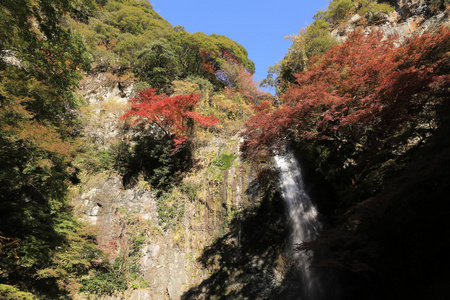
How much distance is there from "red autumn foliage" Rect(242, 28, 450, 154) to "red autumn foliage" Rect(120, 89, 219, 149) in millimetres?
4079

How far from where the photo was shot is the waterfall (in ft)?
20.9

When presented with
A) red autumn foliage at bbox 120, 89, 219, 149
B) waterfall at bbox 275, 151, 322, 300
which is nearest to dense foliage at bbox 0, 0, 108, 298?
red autumn foliage at bbox 120, 89, 219, 149

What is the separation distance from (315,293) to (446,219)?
4.44 m

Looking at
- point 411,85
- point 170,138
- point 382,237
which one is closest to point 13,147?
point 170,138

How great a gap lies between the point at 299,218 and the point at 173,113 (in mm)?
7943

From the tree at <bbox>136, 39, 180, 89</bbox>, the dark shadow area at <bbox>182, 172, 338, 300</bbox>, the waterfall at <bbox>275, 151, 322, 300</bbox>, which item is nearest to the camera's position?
the waterfall at <bbox>275, 151, 322, 300</bbox>

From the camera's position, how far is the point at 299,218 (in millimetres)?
7551

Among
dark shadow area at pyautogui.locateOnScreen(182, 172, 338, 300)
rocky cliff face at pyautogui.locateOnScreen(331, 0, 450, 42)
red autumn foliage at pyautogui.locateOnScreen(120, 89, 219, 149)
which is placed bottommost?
dark shadow area at pyautogui.locateOnScreen(182, 172, 338, 300)

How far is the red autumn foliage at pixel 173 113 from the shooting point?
1046 centimetres

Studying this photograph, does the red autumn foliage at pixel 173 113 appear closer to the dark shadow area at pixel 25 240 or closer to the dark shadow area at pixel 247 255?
the dark shadow area at pixel 247 255

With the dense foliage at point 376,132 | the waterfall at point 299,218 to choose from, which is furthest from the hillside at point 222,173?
the waterfall at point 299,218

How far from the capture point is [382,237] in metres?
3.81

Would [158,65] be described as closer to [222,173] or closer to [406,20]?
[222,173]

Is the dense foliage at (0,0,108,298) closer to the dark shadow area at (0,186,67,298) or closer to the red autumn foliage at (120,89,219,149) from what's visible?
the dark shadow area at (0,186,67,298)
